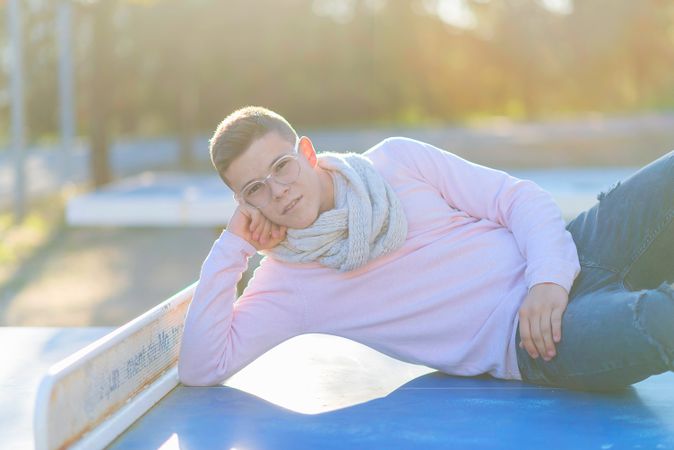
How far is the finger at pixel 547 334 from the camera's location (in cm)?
251

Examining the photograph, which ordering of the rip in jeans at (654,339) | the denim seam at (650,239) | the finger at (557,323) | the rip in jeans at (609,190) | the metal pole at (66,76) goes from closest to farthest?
1. the rip in jeans at (654,339)
2. the finger at (557,323)
3. the denim seam at (650,239)
4. the rip in jeans at (609,190)
5. the metal pole at (66,76)

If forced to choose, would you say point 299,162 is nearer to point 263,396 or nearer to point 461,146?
point 263,396

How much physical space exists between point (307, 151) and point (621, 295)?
85 centimetres

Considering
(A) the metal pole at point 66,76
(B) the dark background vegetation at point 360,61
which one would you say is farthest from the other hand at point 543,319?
(B) the dark background vegetation at point 360,61

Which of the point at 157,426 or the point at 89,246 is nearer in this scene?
the point at 157,426

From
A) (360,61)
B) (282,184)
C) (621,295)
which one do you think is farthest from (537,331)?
(360,61)

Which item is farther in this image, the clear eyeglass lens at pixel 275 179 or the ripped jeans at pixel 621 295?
the clear eyeglass lens at pixel 275 179

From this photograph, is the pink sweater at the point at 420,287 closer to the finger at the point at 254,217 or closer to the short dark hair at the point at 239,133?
the finger at the point at 254,217

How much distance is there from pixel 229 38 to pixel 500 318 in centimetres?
1735

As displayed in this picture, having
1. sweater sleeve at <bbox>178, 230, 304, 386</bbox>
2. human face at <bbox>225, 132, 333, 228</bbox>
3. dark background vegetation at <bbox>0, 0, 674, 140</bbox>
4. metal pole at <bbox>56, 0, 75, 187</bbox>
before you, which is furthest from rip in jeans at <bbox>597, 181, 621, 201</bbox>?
dark background vegetation at <bbox>0, 0, 674, 140</bbox>

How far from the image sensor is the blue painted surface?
2.19 meters

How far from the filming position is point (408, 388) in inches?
106

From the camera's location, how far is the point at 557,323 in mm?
2506

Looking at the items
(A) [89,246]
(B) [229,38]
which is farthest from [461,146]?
(A) [89,246]
